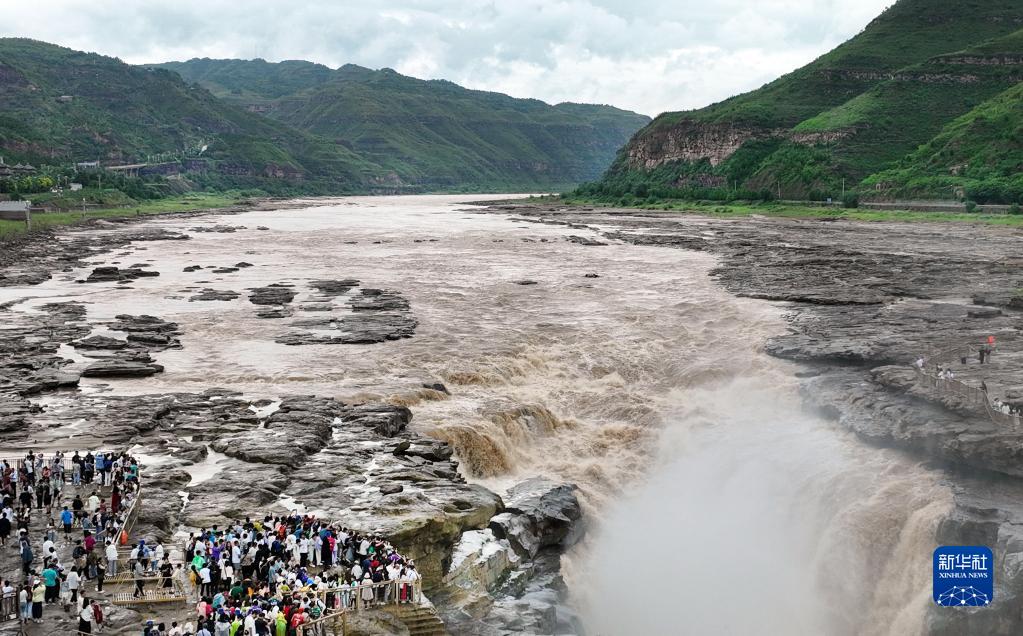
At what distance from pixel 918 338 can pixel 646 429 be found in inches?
743

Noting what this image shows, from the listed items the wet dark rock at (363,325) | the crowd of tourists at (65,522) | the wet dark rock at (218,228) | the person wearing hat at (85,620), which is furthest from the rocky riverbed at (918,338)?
the wet dark rock at (218,228)

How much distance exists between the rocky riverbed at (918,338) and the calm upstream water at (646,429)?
1357 mm

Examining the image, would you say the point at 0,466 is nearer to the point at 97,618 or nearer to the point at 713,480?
the point at 97,618

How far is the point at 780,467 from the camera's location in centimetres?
4053

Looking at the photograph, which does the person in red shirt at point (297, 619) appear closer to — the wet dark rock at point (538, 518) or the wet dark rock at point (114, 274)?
the wet dark rock at point (538, 518)

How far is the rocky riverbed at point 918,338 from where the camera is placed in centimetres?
3114

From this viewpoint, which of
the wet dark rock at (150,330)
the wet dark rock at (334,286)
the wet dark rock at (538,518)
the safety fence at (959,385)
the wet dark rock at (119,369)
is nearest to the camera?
the wet dark rock at (538,518)

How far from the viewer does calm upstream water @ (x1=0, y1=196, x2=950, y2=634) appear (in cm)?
3312

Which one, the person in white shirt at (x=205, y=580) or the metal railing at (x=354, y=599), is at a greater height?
the person in white shirt at (x=205, y=580)

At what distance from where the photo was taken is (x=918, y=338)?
5375 centimetres

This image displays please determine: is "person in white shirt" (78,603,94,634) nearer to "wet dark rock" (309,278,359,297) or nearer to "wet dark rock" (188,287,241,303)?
"wet dark rock" (188,287,241,303)

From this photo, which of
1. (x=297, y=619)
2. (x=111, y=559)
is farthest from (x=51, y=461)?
(x=297, y=619)

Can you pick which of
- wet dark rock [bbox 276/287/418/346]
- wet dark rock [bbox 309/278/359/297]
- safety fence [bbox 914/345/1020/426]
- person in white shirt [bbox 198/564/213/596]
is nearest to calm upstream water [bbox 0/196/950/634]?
wet dark rock [bbox 276/287/418/346]

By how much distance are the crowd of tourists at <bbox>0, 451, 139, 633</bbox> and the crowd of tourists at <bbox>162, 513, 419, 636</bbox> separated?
2581 millimetres
